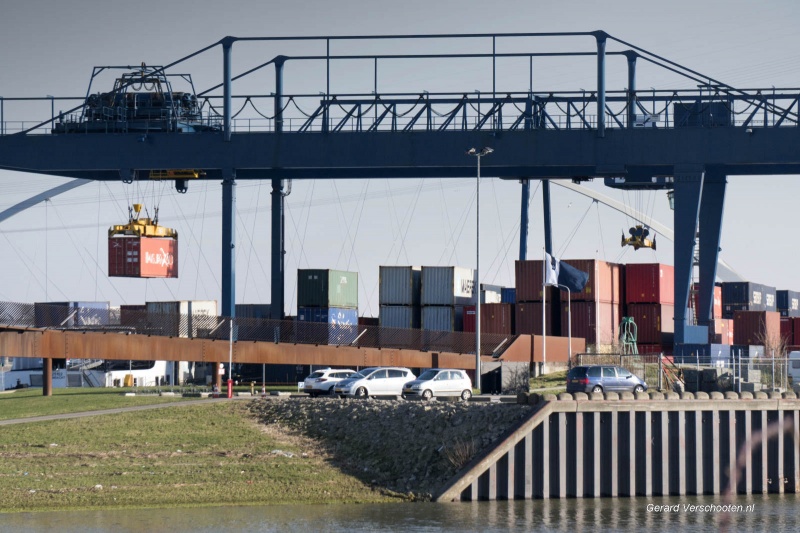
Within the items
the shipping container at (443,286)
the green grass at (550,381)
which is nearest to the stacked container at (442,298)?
the shipping container at (443,286)

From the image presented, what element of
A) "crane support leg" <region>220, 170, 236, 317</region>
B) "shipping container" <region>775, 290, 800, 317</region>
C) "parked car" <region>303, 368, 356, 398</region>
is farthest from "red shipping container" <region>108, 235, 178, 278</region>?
"shipping container" <region>775, 290, 800, 317</region>

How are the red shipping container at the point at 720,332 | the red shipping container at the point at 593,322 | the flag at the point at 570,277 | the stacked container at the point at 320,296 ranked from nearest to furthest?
1. the flag at the point at 570,277
2. the red shipping container at the point at 593,322
3. the stacked container at the point at 320,296
4. the red shipping container at the point at 720,332

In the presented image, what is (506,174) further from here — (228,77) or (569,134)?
(228,77)

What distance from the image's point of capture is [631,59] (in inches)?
2864

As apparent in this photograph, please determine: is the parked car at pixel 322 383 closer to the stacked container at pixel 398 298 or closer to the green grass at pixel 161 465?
the green grass at pixel 161 465

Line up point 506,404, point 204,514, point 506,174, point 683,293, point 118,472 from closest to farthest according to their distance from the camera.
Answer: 1. point 204,514
2. point 118,472
3. point 506,404
4. point 683,293
5. point 506,174

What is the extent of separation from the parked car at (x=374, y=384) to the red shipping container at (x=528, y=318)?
88.8 ft

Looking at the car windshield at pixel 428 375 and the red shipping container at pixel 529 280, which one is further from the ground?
the red shipping container at pixel 529 280

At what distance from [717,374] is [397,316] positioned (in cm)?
3184

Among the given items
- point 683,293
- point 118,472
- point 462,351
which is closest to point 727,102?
point 683,293

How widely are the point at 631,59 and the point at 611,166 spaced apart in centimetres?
991

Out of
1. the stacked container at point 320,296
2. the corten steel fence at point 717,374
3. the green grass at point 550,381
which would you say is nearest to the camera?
the corten steel fence at point 717,374

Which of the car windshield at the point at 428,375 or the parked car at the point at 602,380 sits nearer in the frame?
the parked car at the point at 602,380

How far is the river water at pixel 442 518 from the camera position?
3050cm
